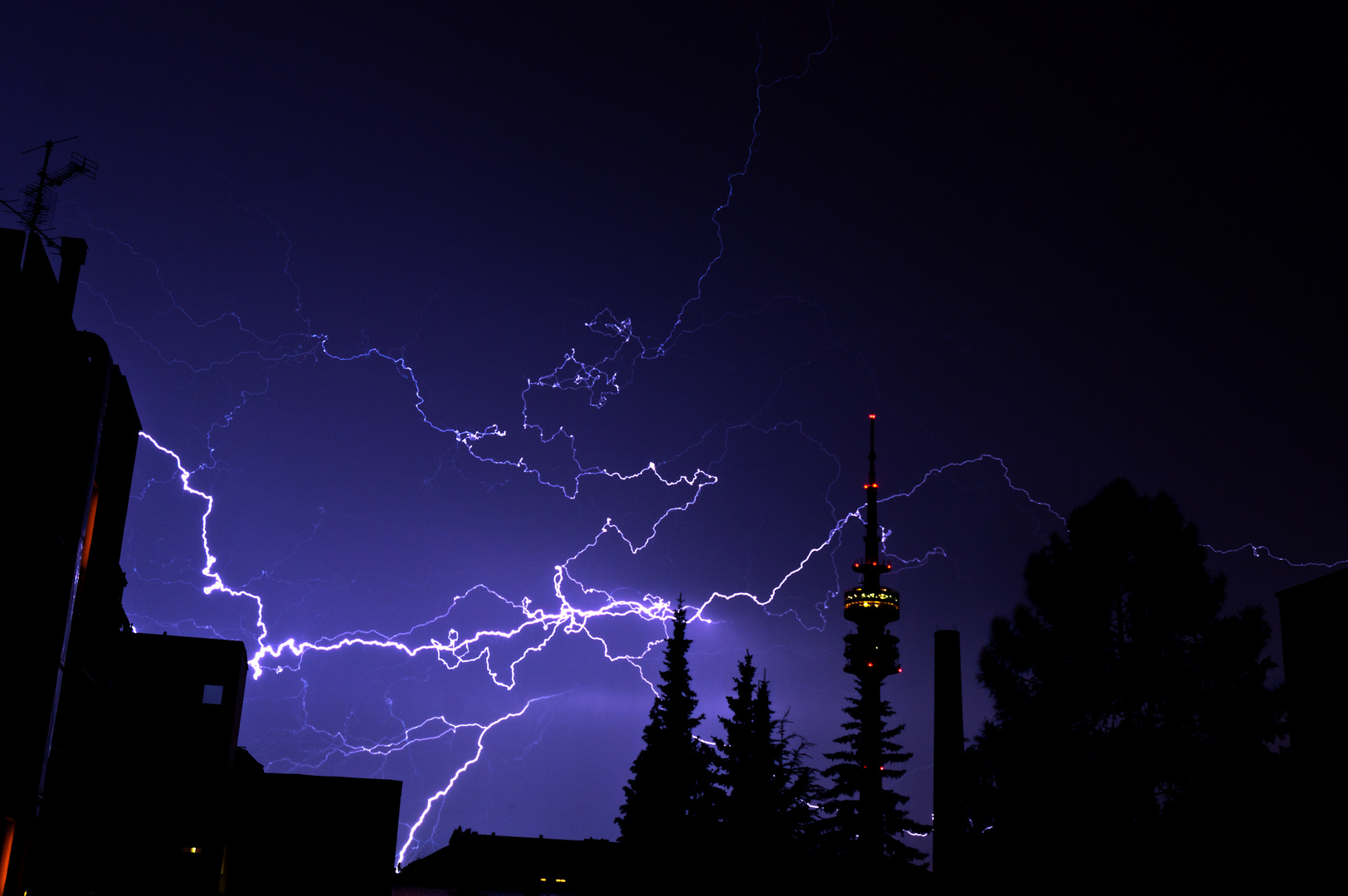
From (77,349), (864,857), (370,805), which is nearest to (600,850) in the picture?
(864,857)

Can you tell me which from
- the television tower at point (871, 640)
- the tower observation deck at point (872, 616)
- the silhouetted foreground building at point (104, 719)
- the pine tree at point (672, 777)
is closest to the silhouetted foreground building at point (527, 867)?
the pine tree at point (672, 777)

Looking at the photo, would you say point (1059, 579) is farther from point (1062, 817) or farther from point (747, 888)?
point (747, 888)

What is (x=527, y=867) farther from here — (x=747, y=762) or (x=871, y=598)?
(x=871, y=598)

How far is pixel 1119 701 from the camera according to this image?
17.0m

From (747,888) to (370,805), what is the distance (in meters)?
9.48

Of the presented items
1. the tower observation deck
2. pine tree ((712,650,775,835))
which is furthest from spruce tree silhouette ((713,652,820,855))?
the tower observation deck

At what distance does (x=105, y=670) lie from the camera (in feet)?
50.7

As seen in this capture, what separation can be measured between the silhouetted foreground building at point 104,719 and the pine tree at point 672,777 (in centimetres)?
710

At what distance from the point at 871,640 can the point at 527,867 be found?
20133 millimetres

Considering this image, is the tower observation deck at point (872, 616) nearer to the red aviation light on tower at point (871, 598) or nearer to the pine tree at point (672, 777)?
the red aviation light on tower at point (871, 598)

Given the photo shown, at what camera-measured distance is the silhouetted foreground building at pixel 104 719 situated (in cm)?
1070

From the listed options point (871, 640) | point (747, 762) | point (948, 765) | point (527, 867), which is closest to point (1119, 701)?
point (948, 765)

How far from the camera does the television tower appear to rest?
35.5 metres

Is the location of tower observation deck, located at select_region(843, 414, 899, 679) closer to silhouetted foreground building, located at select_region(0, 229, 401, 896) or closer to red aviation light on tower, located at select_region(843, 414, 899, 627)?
red aviation light on tower, located at select_region(843, 414, 899, 627)
